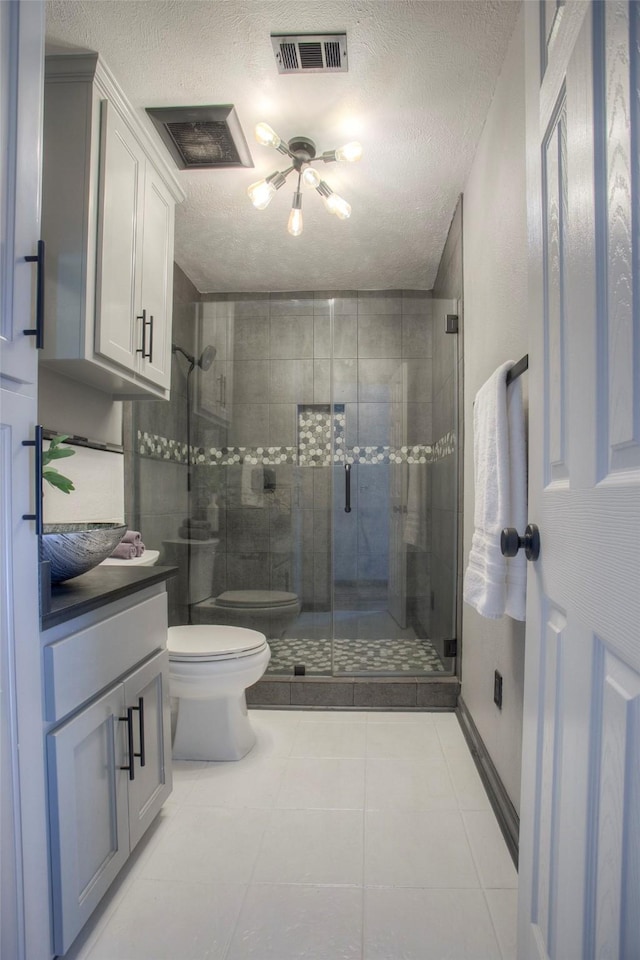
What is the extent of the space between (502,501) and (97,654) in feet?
3.58

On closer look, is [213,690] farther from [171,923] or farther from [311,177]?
[311,177]

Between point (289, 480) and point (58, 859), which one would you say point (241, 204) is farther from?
point (58, 859)

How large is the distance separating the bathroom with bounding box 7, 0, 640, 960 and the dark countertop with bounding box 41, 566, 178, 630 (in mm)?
55

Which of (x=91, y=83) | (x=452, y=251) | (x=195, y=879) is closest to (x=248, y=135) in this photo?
(x=91, y=83)

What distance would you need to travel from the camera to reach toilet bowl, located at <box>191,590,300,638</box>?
3148 mm

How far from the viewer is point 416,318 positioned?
126 inches

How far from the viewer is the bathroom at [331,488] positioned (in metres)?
1.25

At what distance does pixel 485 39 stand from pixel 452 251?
109 cm

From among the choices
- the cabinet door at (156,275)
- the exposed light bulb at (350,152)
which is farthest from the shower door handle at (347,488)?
the exposed light bulb at (350,152)

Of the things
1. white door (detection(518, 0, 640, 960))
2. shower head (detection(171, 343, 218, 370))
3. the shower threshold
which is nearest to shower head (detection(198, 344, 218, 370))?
shower head (detection(171, 343, 218, 370))

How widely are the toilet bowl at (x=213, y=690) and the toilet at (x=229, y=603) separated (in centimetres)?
93

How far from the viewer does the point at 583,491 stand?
78 cm

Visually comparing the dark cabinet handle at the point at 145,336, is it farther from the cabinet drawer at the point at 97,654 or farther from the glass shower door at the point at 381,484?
the glass shower door at the point at 381,484

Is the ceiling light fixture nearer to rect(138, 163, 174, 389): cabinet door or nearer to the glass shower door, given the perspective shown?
rect(138, 163, 174, 389): cabinet door
